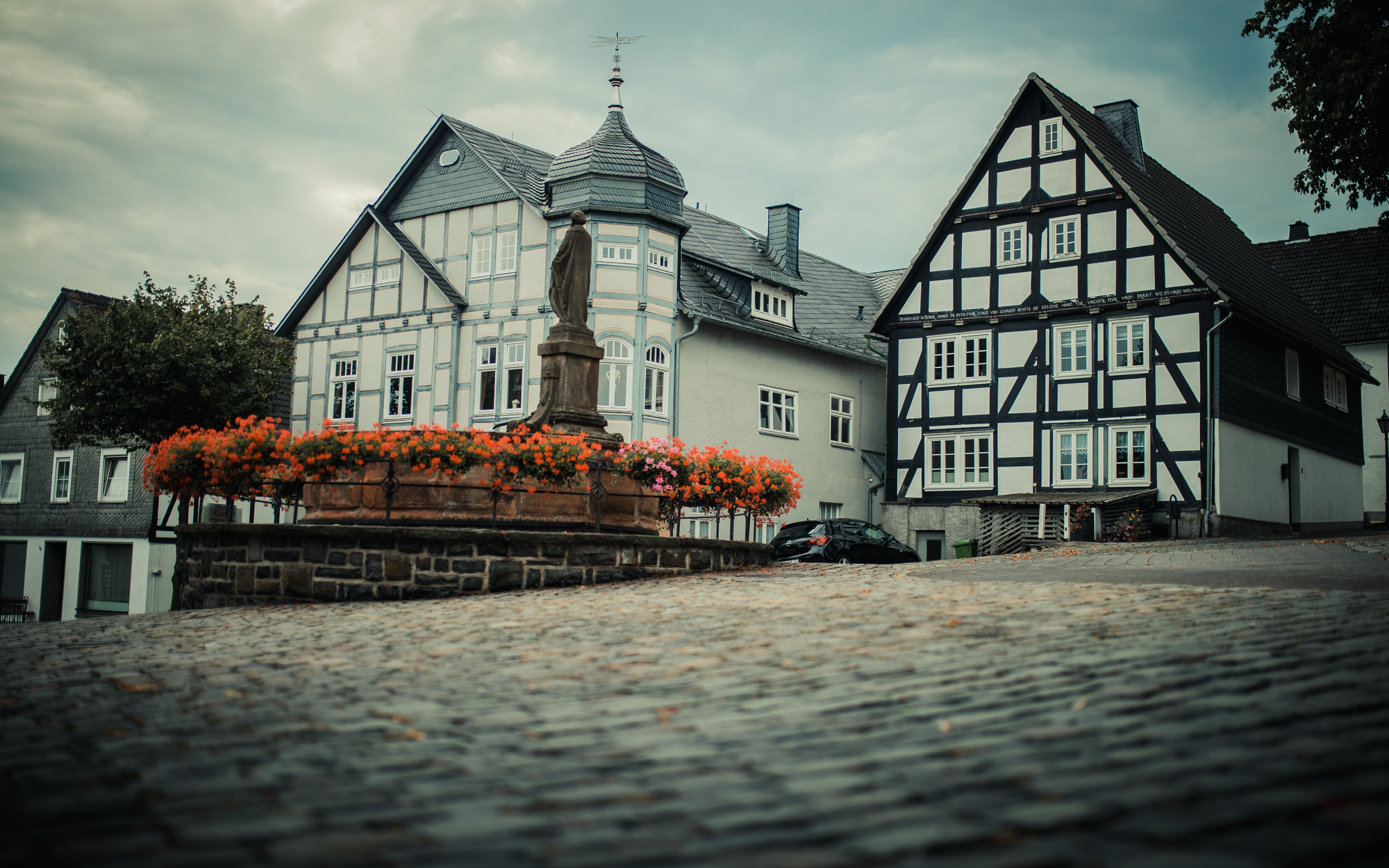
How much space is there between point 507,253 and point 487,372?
302 centimetres

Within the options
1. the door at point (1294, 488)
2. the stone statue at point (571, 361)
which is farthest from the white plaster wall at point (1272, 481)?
the stone statue at point (571, 361)

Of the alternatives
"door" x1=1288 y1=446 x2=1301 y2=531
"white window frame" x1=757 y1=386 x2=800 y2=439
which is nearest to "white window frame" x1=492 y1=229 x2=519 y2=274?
"white window frame" x1=757 y1=386 x2=800 y2=439

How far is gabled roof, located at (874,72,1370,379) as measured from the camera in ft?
88.5

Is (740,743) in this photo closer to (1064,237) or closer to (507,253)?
(507,253)

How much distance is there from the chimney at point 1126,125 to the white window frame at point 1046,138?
3631mm

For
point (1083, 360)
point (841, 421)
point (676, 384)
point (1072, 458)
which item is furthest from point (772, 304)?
point (1072, 458)

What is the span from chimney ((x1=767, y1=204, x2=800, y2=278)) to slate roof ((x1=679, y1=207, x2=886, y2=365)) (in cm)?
37

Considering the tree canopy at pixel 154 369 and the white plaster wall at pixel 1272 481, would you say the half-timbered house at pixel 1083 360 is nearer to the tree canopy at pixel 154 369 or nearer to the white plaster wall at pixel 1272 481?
the white plaster wall at pixel 1272 481

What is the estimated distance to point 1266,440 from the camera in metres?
28.9

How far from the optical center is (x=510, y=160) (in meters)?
29.8

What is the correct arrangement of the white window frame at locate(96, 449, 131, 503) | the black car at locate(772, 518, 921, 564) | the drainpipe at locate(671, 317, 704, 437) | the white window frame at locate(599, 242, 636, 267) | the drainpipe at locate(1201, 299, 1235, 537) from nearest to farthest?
the black car at locate(772, 518, 921, 564), the drainpipe at locate(1201, 299, 1235, 537), the white window frame at locate(599, 242, 636, 267), the drainpipe at locate(671, 317, 704, 437), the white window frame at locate(96, 449, 131, 503)

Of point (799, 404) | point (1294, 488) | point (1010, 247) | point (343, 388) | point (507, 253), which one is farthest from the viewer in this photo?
point (799, 404)

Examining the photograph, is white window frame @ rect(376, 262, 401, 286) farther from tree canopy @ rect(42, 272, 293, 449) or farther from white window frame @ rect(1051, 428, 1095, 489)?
white window frame @ rect(1051, 428, 1095, 489)

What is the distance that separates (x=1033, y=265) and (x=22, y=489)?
32.2 m
